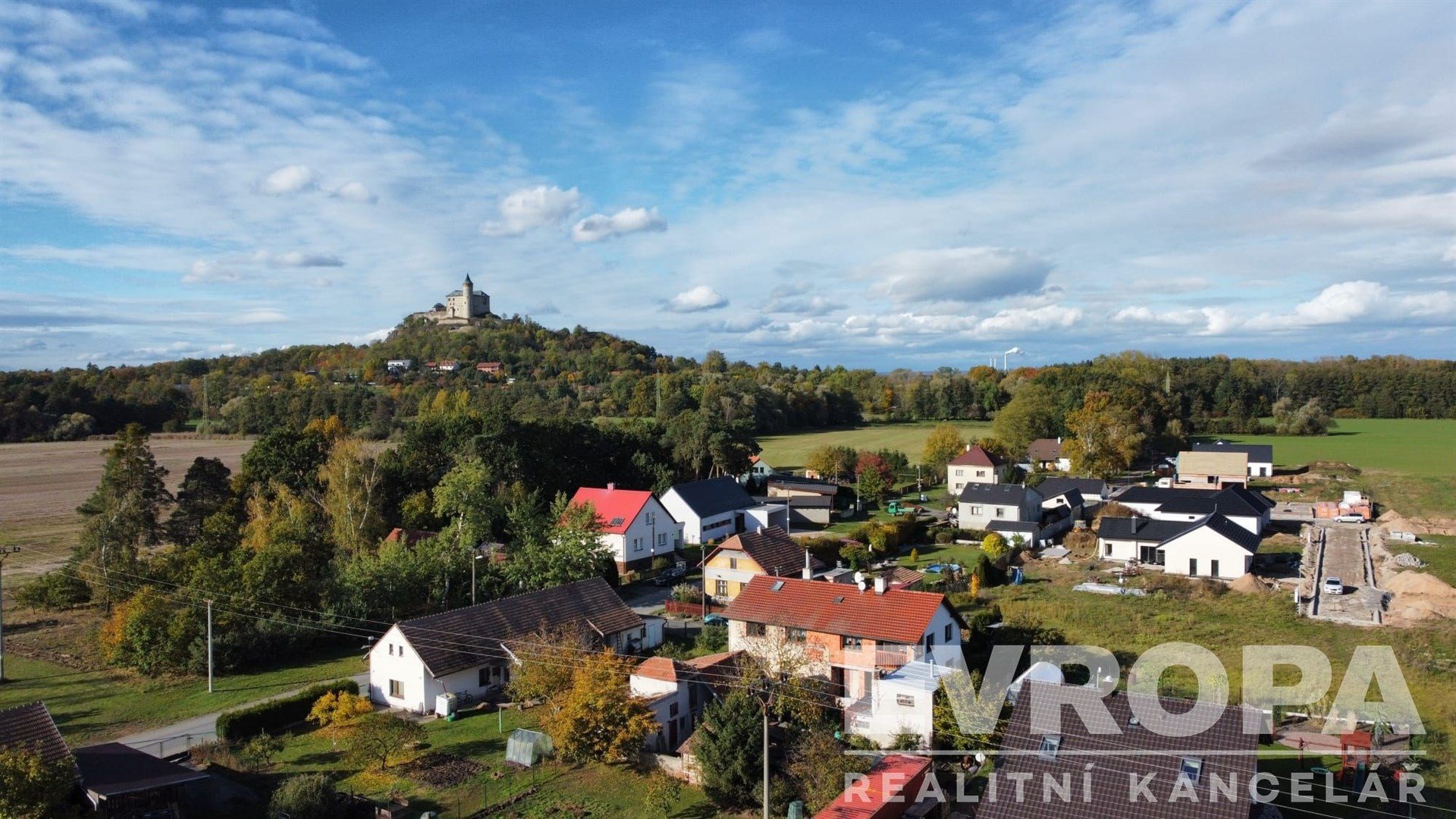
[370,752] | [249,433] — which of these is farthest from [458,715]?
[249,433]

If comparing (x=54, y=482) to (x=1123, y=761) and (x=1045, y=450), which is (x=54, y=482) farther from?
(x=1045, y=450)

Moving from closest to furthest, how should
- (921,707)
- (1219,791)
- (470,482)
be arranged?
1. (1219,791)
2. (921,707)
3. (470,482)

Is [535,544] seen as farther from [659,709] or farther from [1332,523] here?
[1332,523]

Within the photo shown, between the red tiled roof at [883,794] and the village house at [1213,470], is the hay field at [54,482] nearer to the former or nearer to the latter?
the red tiled roof at [883,794]

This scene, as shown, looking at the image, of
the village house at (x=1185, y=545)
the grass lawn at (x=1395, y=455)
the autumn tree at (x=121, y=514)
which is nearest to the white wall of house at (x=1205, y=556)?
the village house at (x=1185, y=545)

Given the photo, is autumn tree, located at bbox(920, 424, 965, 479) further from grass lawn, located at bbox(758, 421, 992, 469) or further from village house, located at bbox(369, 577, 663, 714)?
village house, located at bbox(369, 577, 663, 714)
